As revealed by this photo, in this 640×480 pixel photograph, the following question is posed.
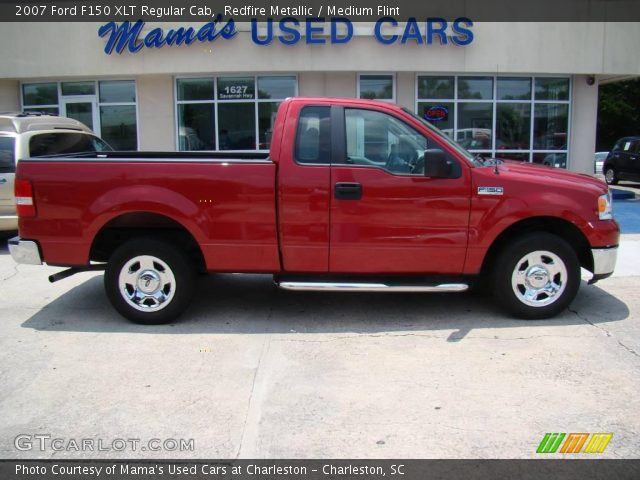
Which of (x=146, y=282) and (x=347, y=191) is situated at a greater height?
(x=347, y=191)

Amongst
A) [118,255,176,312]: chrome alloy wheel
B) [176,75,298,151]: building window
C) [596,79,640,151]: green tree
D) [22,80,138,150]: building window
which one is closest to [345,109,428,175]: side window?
[118,255,176,312]: chrome alloy wheel

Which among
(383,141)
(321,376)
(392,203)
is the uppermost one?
(383,141)

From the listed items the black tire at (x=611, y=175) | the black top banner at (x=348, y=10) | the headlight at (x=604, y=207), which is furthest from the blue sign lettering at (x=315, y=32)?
the headlight at (x=604, y=207)

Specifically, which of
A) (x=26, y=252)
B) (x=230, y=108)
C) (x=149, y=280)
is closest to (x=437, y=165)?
(x=149, y=280)

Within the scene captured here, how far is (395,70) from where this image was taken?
47.0ft

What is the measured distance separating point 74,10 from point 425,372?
14.2 meters

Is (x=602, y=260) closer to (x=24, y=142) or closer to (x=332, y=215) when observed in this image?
(x=332, y=215)

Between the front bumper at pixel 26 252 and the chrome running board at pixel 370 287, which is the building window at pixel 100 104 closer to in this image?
the front bumper at pixel 26 252

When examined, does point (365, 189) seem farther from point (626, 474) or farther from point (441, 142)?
point (626, 474)

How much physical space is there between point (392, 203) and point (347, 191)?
42cm

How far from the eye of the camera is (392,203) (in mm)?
5168

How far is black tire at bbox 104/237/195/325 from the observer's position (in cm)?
535

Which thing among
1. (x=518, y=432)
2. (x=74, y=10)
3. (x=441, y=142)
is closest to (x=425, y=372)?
(x=518, y=432)

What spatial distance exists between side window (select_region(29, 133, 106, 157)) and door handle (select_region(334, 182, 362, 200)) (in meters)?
5.30
